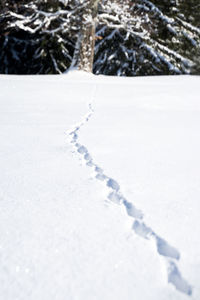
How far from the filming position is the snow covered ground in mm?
814

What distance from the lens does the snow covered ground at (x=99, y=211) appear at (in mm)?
814

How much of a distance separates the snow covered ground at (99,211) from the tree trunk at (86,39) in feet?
18.2

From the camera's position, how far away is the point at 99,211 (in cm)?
121

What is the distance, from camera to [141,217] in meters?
1.16

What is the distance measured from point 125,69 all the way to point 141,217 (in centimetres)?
1101

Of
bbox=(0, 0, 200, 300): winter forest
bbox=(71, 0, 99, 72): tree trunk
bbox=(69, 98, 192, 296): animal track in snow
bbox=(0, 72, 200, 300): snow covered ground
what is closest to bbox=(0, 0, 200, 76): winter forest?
bbox=(71, 0, 99, 72): tree trunk

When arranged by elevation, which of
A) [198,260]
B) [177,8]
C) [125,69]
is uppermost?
[177,8]

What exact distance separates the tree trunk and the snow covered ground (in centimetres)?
556

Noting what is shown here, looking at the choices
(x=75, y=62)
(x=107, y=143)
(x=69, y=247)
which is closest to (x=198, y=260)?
(x=69, y=247)

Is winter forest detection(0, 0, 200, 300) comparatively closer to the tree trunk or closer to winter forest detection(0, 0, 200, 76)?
the tree trunk

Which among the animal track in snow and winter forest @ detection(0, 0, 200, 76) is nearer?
the animal track in snow

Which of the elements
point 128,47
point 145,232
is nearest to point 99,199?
point 145,232

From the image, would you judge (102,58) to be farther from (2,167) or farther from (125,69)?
(2,167)

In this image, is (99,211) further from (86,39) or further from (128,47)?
(128,47)
